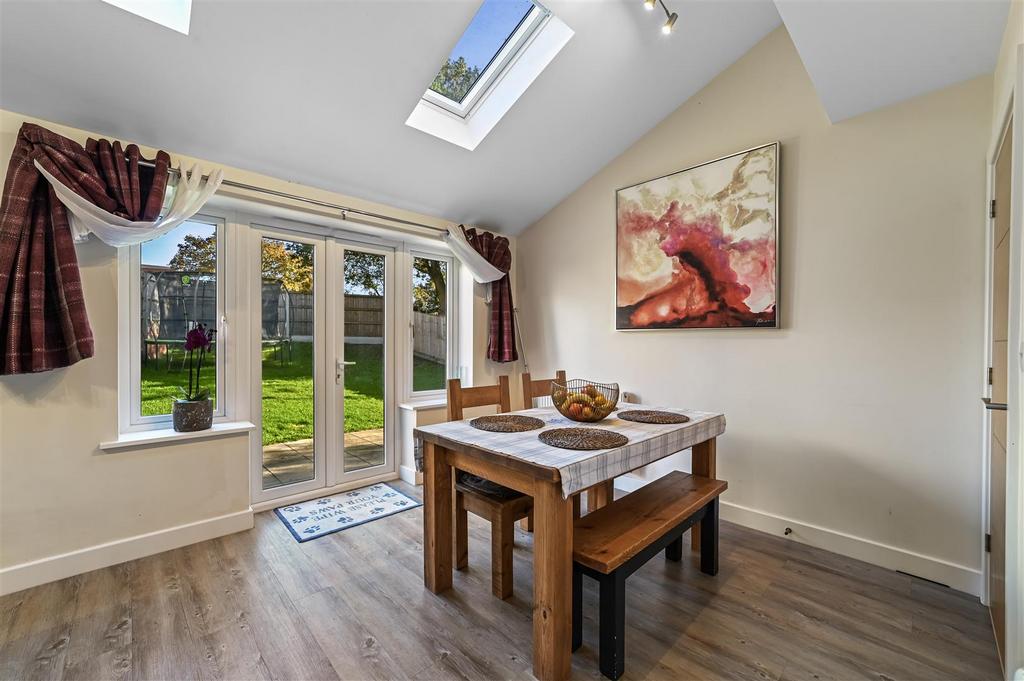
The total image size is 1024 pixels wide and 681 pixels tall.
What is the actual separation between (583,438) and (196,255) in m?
2.48

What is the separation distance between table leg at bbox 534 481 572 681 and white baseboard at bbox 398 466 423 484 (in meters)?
1.93

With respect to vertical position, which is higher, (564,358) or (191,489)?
(564,358)

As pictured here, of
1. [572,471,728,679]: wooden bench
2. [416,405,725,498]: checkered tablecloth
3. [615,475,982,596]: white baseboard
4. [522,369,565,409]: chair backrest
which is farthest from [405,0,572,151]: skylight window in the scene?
[615,475,982,596]: white baseboard

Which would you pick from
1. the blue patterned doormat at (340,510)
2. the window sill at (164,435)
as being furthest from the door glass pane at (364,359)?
the window sill at (164,435)

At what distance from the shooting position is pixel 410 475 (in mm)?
3305

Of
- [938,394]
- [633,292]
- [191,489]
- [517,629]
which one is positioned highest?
[633,292]

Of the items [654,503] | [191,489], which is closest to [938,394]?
[654,503]

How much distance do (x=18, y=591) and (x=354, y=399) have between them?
1.78 meters

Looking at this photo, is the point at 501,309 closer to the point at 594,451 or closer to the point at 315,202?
the point at 315,202

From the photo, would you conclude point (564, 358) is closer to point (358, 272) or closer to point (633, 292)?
point (633, 292)

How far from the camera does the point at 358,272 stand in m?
3.23

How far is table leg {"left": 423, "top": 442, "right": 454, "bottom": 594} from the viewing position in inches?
74.9

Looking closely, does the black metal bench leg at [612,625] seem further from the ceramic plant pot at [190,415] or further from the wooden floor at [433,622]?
the ceramic plant pot at [190,415]

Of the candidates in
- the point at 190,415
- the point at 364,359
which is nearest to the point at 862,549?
the point at 364,359
